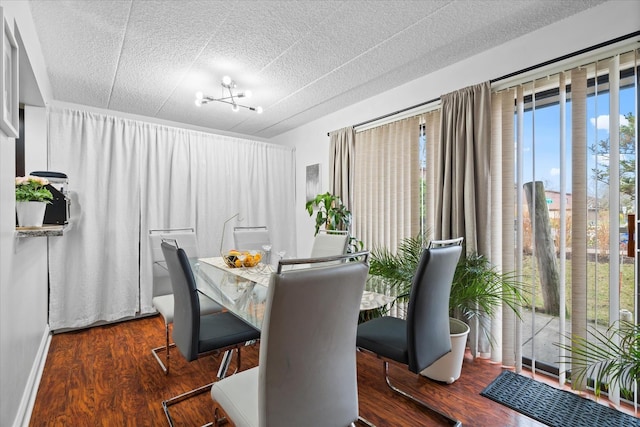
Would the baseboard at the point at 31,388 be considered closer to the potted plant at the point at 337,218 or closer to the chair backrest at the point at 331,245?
the chair backrest at the point at 331,245

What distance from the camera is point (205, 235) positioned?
4004 millimetres

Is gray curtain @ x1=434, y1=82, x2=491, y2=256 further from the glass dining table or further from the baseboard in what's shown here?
the baseboard

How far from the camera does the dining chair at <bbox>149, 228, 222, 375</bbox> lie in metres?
2.32

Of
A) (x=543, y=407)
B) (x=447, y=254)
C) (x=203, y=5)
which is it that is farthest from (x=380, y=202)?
(x=203, y=5)

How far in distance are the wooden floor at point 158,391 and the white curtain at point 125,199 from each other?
1.90 ft

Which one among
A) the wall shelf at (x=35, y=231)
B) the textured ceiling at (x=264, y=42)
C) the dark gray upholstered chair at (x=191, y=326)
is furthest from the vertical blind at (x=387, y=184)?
the wall shelf at (x=35, y=231)

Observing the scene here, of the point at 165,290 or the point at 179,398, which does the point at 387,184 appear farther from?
the point at 179,398

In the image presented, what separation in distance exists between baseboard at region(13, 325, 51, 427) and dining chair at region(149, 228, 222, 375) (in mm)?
718

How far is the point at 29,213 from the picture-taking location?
5.50ft

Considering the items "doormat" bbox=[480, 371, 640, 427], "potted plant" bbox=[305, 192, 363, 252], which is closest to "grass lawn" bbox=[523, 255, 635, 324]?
"doormat" bbox=[480, 371, 640, 427]

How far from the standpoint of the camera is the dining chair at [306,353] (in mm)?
985

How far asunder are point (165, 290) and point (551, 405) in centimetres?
297

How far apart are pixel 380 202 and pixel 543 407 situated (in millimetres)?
2133

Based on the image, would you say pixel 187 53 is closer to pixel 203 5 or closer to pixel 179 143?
pixel 203 5
